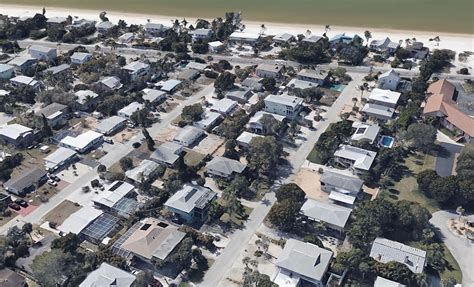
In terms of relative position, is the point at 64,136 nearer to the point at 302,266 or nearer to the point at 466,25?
the point at 302,266

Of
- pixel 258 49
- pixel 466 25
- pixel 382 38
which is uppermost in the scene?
pixel 466 25

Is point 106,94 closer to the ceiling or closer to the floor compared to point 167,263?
closer to the ceiling

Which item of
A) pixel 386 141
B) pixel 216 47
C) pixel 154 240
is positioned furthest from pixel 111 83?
pixel 386 141

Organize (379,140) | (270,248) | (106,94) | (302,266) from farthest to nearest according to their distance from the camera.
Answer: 1. (106,94)
2. (379,140)
3. (270,248)
4. (302,266)

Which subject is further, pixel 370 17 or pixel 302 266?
pixel 370 17

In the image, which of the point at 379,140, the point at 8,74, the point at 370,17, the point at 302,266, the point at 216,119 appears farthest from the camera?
the point at 370,17

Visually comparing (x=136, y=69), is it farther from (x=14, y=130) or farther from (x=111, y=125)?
(x=14, y=130)

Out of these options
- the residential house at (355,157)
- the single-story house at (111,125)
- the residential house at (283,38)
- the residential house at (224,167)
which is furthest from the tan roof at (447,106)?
the single-story house at (111,125)

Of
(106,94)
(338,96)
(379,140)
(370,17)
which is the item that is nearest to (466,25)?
(370,17)

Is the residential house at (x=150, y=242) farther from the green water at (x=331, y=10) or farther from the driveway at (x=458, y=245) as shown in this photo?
the green water at (x=331, y=10)
